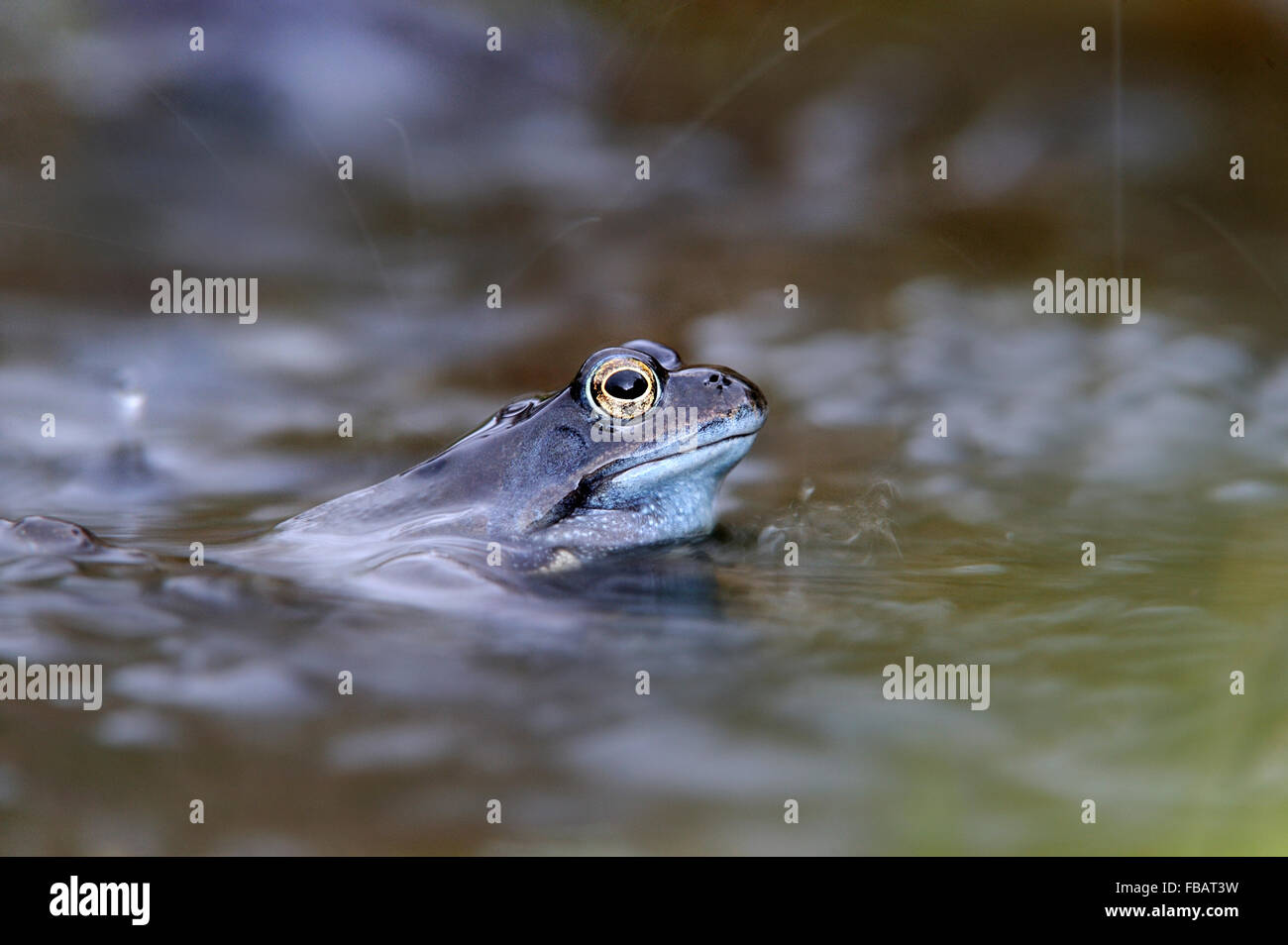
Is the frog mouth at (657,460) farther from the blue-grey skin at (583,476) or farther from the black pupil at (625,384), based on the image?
the black pupil at (625,384)

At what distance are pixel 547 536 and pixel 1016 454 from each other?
6.62ft

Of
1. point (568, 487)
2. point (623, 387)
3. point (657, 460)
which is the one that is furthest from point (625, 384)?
point (568, 487)

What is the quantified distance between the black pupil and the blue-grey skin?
5cm

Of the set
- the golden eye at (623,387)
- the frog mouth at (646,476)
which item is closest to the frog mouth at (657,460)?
the frog mouth at (646,476)

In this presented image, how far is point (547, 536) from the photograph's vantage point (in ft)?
9.40

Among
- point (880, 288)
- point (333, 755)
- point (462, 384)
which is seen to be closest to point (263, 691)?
point (333, 755)

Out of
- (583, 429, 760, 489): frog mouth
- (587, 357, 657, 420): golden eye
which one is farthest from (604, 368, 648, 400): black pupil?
(583, 429, 760, 489): frog mouth

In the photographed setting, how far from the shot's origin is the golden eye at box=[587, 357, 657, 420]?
2797 millimetres

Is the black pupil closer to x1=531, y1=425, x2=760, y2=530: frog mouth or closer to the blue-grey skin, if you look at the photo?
the blue-grey skin

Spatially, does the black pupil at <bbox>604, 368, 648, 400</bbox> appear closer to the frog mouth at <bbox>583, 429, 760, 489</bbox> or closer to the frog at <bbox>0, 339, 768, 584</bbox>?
the frog at <bbox>0, 339, 768, 584</bbox>

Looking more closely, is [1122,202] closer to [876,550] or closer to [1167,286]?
[1167,286]

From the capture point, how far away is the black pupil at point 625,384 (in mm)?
2797

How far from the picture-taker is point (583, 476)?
9.45 feet

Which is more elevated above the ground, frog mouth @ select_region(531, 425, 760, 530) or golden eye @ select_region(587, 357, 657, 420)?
golden eye @ select_region(587, 357, 657, 420)
